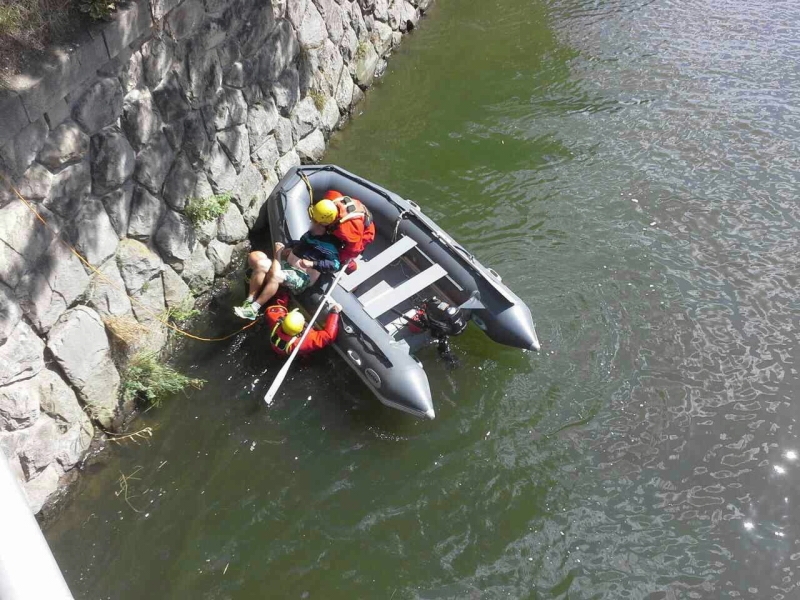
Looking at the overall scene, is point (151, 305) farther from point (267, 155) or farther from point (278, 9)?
point (278, 9)

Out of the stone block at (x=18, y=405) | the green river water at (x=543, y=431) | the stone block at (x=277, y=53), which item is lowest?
the green river water at (x=543, y=431)

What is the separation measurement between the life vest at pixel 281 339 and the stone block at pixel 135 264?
1199mm

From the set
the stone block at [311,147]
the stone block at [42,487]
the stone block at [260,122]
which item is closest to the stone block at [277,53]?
the stone block at [260,122]

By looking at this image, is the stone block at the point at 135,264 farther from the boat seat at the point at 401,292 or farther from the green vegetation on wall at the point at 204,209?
the boat seat at the point at 401,292

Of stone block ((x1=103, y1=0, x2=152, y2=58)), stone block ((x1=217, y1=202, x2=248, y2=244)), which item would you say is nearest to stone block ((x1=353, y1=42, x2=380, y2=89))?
stone block ((x1=217, y1=202, x2=248, y2=244))

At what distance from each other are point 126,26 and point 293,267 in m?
2.38

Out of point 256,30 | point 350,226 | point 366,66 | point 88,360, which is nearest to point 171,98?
point 256,30

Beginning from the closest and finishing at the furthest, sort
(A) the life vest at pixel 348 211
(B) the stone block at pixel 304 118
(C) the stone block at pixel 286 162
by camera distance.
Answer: (A) the life vest at pixel 348 211, (C) the stone block at pixel 286 162, (B) the stone block at pixel 304 118

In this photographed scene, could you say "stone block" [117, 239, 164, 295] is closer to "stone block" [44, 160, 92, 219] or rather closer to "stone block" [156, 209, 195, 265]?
"stone block" [156, 209, 195, 265]

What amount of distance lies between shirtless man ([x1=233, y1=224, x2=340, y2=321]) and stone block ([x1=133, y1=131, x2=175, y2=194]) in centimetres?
109

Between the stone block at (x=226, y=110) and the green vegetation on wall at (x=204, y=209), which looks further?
the stone block at (x=226, y=110)

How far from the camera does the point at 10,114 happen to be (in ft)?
13.4

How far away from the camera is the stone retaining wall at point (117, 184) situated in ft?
14.4

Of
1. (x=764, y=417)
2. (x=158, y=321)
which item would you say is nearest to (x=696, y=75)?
(x=764, y=417)
